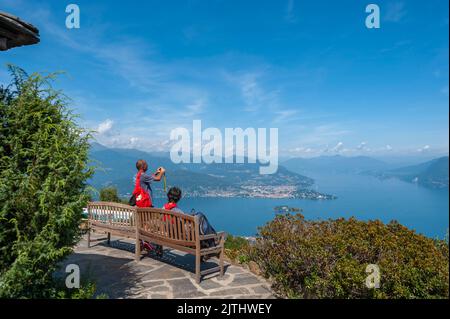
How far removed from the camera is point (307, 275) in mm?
4570

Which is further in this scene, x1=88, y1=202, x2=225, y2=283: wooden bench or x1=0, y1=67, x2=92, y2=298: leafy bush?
x1=88, y1=202, x2=225, y2=283: wooden bench

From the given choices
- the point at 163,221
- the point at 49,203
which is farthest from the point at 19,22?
the point at 163,221

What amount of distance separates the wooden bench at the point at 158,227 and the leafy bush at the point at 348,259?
3.39 ft

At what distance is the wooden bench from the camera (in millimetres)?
4877

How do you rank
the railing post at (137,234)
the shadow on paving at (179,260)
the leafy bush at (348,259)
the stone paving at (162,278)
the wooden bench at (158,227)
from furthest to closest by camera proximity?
the railing post at (137,234) < the shadow on paving at (179,260) < the wooden bench at (158,227) < the stone paving at (162,278) < the leafy bush at (348,259)

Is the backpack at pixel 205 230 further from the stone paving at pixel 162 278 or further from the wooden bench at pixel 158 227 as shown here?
the stone paving at pixel 162 278

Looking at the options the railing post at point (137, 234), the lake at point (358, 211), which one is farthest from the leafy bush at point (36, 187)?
the lake at point (358, 211)

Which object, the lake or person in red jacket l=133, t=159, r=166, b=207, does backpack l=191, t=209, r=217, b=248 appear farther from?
the lake

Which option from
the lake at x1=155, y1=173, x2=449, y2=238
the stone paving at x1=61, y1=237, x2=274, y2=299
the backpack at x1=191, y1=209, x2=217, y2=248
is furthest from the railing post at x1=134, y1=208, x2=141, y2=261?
the lake at x1=155, y1=173, x2=449, y2=238

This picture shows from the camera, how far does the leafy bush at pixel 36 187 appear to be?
3.10 meters

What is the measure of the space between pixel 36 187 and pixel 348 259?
3.98 m

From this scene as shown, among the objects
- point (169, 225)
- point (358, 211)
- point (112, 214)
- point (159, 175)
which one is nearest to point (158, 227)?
point (169, 225)

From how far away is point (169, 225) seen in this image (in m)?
5.31

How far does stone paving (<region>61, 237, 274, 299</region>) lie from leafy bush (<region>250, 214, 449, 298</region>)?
51cm
